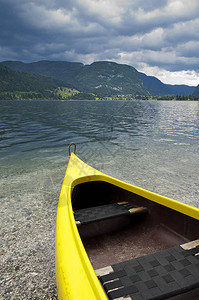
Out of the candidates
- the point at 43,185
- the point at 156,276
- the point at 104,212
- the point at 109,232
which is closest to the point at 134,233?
the point at 109,232

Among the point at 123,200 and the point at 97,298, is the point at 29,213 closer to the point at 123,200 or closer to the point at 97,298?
the point at 123,200

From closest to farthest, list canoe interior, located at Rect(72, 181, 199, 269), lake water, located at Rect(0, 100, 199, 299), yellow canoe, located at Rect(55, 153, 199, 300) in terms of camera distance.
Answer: yellow canoe, located at Rect(55, 153, 199, 300), canoe interior, located at Rect(72, 181, 199, 269), lake water, located at Rect(0, 100, 199, 299)

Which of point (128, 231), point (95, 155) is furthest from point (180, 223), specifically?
point (95, 155)

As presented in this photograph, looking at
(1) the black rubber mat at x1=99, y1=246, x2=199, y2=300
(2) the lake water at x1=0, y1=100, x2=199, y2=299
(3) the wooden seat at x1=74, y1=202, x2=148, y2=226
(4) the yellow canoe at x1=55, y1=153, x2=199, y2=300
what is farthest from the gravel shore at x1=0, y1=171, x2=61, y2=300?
(1) the black rubber mat at x1=99, y1=246, x2=199, y2=300

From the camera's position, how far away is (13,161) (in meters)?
13.5

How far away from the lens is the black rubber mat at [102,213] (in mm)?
4477

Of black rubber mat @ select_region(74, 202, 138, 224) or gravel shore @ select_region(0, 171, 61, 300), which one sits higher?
black rubber mat @ select_region(74, 202, 138, 224)

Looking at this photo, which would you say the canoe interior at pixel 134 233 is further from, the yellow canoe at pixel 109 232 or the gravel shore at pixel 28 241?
the gravel shore at pixel 28 241

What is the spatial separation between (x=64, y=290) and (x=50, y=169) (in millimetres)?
9733

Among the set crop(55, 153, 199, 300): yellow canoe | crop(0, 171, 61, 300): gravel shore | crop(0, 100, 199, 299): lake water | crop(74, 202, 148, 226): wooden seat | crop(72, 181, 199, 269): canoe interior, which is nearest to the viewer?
crop(55, 153, 199, 300): yellow canoe

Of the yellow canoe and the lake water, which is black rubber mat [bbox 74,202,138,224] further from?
the lake water

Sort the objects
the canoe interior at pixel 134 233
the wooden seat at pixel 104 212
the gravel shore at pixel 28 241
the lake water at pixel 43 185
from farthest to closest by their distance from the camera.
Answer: the wooden seat at pixel 104 212 < the lake water at pixel 43 185 < the canoe interior at pixel 134 233 < the gravel shore at pixel 28 241

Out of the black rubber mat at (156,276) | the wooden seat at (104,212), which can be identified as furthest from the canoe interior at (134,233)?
the black rubber mat at (156,276)

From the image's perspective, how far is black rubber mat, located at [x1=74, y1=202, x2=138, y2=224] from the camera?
4.48 metres
